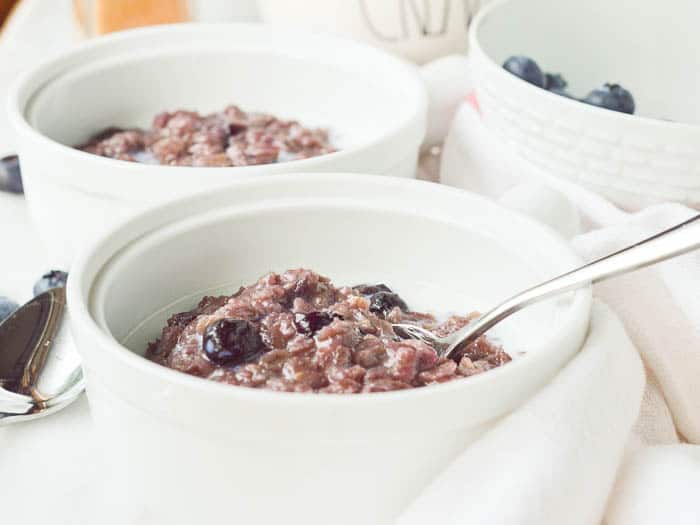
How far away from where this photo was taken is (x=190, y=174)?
1.06 m

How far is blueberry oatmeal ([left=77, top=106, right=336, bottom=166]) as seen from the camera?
3.99ft

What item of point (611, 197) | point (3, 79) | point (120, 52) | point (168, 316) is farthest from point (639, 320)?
point (3, 79)

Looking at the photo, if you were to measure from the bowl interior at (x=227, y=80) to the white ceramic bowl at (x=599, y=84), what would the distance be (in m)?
0.19

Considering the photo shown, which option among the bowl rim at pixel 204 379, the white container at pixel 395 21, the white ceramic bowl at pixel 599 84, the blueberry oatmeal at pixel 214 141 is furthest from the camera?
the white container at pixel 395 21

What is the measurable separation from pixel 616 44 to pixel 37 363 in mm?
856

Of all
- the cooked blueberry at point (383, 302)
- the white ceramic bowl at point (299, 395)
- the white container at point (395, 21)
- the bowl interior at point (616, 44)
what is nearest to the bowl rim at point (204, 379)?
the white ceramic bowl at point (299, 395)

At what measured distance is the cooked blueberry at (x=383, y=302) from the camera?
3.00ft

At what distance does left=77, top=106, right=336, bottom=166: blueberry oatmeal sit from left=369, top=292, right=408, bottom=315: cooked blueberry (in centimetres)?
33

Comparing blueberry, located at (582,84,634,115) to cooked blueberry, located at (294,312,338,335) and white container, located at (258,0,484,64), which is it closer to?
white container, located at (258,0,484,64)

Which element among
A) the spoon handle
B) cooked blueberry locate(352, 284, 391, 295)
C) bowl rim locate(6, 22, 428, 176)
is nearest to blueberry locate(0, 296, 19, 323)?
bowl rim locate(6, 22, 428, 176)

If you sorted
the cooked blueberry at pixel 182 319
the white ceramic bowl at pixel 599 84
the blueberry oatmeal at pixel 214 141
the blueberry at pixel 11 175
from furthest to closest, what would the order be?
the blueberry at pixel 11 175
the blueberry oatmeal at pixel 214 141
the white ceramic bowl at pixel 599 84
the cooked blueberry at pixel 182 319

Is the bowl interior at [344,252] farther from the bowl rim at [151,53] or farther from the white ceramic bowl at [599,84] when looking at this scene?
the white ceramic bowl at [599,84]

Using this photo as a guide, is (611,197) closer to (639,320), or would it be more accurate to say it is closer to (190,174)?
(639,320)

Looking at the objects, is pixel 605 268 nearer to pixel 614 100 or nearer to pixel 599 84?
pixel 614 100
